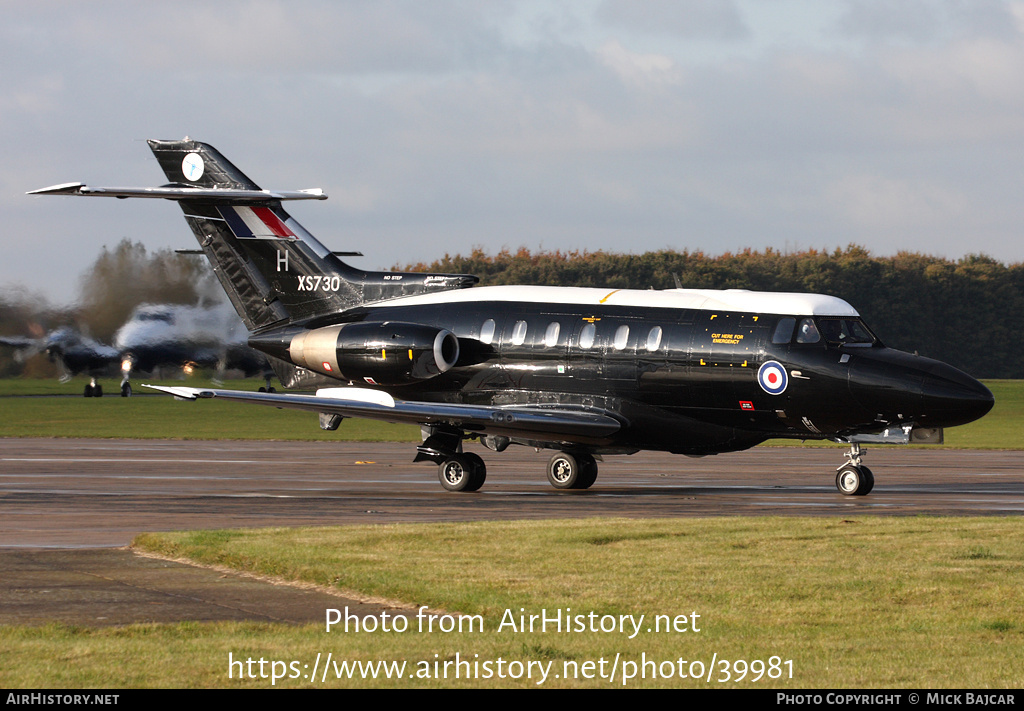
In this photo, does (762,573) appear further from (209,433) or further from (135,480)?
(209,433)

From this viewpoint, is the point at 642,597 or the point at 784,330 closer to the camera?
the point at 642,597

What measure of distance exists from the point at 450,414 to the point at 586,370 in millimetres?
2891

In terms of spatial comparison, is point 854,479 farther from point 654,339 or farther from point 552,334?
point 552,334

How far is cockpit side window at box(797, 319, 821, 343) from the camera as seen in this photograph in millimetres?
23594

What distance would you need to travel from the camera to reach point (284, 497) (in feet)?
75.0

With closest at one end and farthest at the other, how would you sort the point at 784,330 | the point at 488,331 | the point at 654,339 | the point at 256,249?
the point at 784,330
the point at 654,339
the point at 488,331
the point at 256,249

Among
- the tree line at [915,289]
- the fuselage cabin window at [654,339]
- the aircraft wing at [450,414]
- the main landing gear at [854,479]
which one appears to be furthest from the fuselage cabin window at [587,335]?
the tree line at [915,289]

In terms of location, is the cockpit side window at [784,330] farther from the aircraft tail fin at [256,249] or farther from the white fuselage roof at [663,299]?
the aircraft tail fin at [256,249]

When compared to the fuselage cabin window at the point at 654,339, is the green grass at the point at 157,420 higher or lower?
lower

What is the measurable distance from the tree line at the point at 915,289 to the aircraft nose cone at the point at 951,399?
206 ft

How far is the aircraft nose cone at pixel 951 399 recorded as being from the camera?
22438 millimetres

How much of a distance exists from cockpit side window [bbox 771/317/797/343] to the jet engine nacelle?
21.1 feet

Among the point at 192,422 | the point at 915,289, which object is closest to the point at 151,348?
the point at 192,422

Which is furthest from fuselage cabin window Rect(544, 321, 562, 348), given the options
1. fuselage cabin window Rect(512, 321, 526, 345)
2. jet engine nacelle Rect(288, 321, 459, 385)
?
jet engine nacelle Rect(288, 321, 459, 385)
